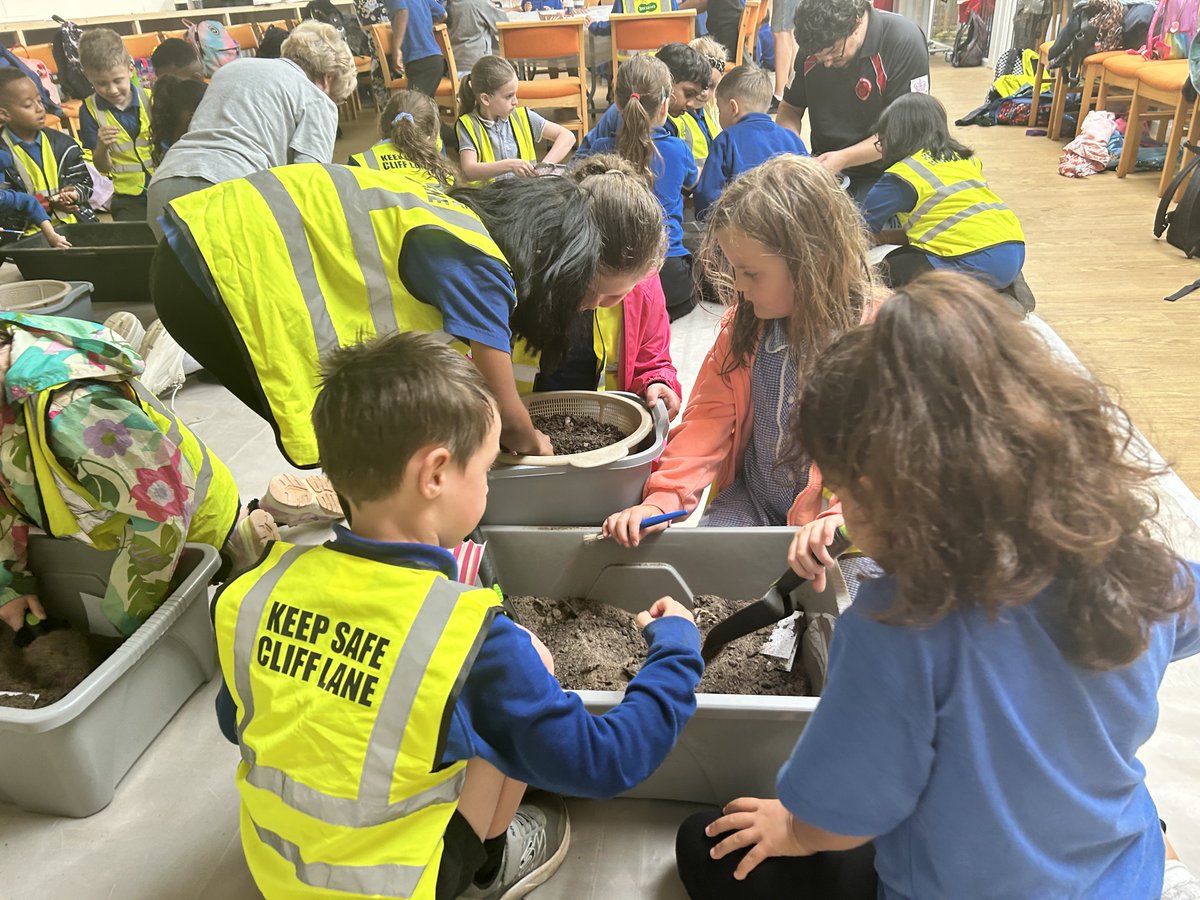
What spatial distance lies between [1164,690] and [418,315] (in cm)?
138

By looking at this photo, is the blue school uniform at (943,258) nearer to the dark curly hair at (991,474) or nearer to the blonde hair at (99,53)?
the dark curly hair at (991,474)

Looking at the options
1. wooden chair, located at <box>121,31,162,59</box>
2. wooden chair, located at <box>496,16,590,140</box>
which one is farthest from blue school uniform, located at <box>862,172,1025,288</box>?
wooden chair, located at <box>121,31,162,59</box>

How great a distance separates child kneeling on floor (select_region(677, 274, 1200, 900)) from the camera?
2.03 feet

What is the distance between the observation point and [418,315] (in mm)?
1420

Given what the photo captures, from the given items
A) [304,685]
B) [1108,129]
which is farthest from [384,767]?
[1108,129]

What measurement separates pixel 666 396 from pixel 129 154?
3242mm

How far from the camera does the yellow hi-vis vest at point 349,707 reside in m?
0.80

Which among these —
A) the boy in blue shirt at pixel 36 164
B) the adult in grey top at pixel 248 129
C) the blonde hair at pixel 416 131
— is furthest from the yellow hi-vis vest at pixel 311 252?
the boy in blue shirt at pixel 36 164

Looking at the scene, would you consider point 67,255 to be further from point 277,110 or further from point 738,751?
point 738,751

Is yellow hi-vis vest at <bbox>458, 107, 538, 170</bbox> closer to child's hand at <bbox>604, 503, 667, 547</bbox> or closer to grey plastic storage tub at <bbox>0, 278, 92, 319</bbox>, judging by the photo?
grey plastic storage tub at <bbox>0, 278, 92, 319</bbox>

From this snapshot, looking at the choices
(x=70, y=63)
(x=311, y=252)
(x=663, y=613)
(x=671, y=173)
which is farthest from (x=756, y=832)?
(x=70, y=63)

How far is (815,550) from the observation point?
4.00 feet

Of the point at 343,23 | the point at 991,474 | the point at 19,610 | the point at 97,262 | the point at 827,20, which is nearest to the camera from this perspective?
the point at 991,474

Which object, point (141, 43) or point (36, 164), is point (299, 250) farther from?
point (141, 43)
